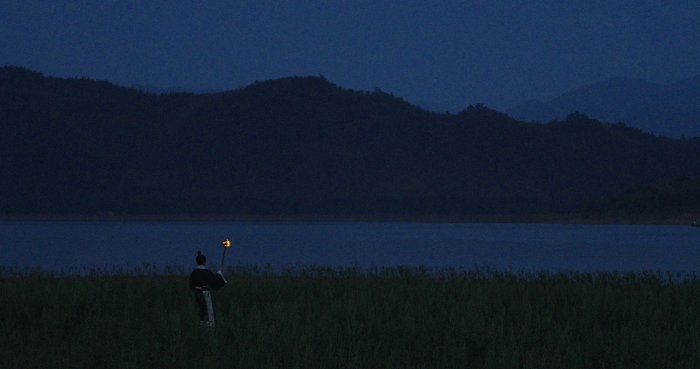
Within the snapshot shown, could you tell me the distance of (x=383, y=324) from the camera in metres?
14.2

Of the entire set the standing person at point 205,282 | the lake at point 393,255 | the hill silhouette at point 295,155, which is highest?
the hill silhouette at point 295,155

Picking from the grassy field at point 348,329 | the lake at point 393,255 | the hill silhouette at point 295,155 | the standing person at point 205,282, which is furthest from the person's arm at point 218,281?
the hill silhouette at point 295,155

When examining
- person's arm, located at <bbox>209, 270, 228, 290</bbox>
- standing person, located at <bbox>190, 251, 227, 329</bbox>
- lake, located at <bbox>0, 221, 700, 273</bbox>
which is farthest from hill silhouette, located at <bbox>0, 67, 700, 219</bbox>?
person's arm, located at <bbox>209, 270, 228, 290</bbox>

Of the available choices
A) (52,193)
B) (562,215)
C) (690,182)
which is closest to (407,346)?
(690,182)

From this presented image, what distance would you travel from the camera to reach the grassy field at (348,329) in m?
11.8

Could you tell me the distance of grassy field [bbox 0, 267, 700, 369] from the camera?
38.8 ft

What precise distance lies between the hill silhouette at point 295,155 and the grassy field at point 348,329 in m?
112

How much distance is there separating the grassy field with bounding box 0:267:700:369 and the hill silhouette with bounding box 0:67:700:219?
112 metres

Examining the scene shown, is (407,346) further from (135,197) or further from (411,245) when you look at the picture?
(135,197)

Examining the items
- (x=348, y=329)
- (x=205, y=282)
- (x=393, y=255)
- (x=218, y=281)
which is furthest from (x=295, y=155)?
(x=218, y=281)

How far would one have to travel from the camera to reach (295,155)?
146750 millimetres

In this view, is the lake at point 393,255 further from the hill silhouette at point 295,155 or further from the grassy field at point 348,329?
the hill silhouette at point 295,155

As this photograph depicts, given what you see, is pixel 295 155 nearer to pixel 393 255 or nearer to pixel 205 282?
pixel 393 255

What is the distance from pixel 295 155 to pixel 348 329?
133780 millimetres
